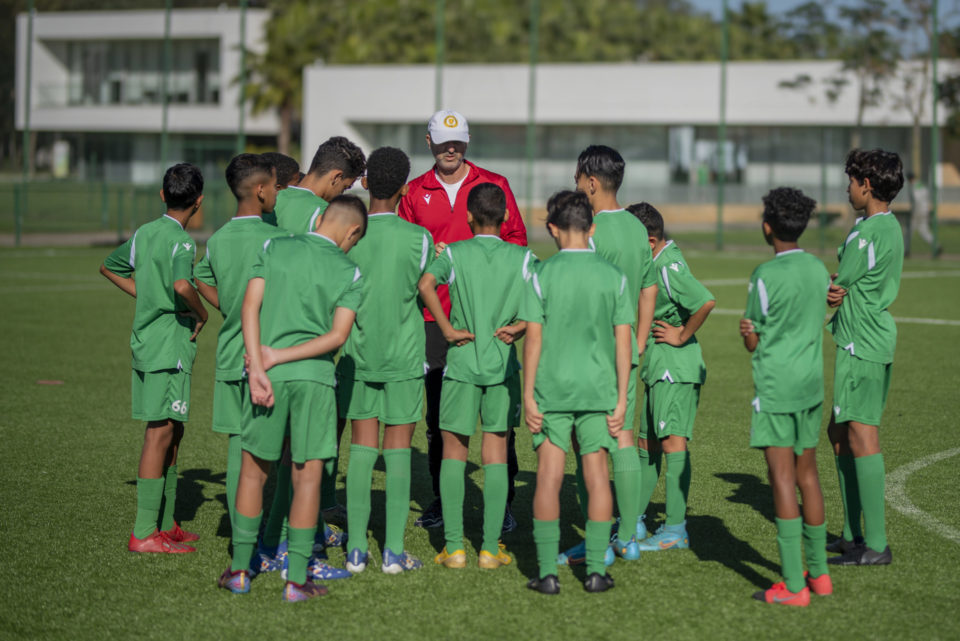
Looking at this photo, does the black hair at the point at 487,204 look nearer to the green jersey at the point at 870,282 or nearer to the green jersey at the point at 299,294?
the green jersey at the point at 299,294

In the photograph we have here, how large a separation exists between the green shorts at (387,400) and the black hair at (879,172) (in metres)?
2.50

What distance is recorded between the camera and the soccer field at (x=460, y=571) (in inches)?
191

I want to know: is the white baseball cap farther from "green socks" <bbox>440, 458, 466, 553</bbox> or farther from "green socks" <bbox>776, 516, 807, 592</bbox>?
"green socks" <bbox>776, 516, 807, 592</bbox>

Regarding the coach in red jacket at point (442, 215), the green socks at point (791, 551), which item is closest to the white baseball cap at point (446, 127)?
the coach in red jacket at point (442, 215)

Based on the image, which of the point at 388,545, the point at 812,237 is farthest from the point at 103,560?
the point at 812,237

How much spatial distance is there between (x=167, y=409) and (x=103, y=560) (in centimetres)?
82

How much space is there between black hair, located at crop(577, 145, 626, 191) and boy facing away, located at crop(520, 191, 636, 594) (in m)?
0.48

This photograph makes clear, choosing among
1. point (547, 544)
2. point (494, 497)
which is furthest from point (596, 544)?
point (494, 497)

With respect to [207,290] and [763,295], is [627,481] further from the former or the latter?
[207,290]

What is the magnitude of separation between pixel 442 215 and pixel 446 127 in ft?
1.93

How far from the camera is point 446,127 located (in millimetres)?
6199

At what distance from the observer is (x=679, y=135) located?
151 feet

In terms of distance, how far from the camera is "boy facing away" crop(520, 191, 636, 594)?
16.8 feet

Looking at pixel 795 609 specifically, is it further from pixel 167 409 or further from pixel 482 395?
pixel 167 409
